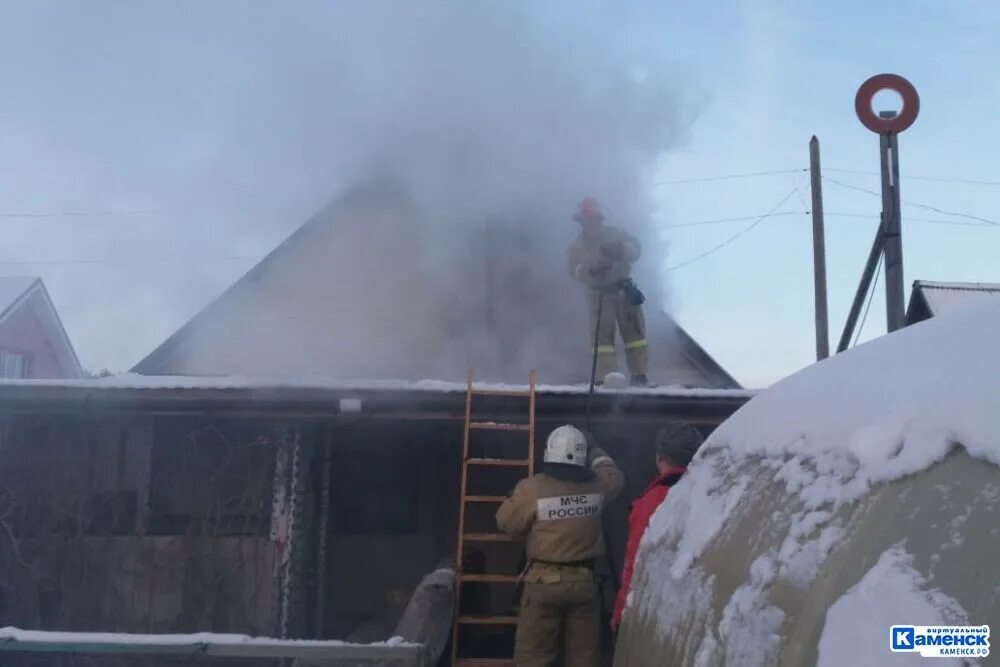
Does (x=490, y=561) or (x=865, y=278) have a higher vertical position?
(x=865, y=278)

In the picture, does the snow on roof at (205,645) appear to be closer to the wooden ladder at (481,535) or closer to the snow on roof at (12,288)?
the wooden ladder at (481,535)

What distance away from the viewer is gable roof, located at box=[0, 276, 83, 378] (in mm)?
22438

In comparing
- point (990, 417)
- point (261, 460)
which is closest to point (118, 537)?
point (261, 460)

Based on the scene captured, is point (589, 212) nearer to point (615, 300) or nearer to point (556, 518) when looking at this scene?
point (615, 300)

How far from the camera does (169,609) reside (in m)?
6.94

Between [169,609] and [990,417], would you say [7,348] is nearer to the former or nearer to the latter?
[169,609]

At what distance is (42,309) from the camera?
80.7 feet

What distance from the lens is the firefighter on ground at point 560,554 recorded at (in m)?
4.90

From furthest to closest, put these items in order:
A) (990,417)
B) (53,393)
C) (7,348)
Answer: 1. (7,348)
2. (53,393)
3. (990,417)

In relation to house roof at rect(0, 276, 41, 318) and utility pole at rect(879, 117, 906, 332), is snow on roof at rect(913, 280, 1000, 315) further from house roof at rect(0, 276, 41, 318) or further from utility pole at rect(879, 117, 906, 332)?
house roof at rect(0, 276, 41, 318)

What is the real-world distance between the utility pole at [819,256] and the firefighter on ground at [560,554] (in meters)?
6.62

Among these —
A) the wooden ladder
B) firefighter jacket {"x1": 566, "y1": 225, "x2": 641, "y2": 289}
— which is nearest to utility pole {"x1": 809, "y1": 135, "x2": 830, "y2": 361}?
firefighter jacket {"x1": 566, "y1": 225, "x2": 641, "y2": 289}

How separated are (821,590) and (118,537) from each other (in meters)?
6.32

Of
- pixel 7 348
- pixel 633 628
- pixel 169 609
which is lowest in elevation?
pixel 169 609
